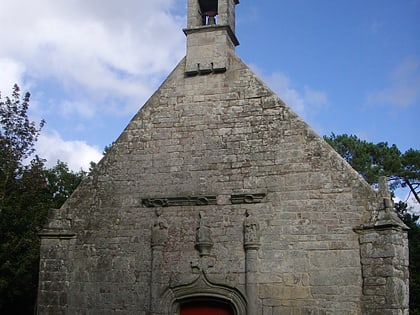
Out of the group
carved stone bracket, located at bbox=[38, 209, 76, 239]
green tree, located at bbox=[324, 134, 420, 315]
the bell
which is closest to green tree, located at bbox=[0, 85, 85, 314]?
carved stone bracket, located at bbox=[38, 209, 76, 239]

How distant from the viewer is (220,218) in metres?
8.83

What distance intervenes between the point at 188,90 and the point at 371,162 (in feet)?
49.5

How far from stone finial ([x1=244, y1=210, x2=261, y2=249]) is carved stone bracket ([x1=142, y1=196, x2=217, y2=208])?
29.8 inches

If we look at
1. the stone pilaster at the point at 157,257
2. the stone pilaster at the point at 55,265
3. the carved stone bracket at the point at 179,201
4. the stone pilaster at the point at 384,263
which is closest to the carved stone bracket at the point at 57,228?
the stone pilaster at the point at 55,265

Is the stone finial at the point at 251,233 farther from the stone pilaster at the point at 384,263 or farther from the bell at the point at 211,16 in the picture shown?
the bell at the point at 211,16

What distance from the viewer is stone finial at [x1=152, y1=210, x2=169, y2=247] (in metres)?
8.97

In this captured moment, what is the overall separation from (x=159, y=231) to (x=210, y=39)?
13.0 feet

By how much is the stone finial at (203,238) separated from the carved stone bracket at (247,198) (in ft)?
→ 2.13

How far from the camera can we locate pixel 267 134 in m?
9.00

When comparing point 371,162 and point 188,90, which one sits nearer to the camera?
point 188,90

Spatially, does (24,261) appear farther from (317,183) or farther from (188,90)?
(317,183)

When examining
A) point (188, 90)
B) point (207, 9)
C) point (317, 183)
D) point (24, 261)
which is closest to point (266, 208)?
point (317, 183)

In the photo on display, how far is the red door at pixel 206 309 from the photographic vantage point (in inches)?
339

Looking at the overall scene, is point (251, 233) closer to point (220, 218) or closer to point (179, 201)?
point (220, 218)
